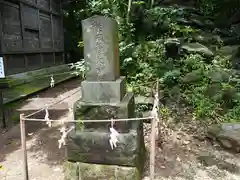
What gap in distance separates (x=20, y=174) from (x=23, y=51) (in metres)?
6.65

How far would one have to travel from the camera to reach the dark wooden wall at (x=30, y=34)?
26.4 ft

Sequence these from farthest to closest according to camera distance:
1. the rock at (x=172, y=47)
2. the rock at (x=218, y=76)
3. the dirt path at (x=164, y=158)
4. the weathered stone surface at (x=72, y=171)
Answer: the rock at (x=172, y=47), the rock at (x=218, y=76), the dirt path at (x=164, y=158), the weathered stone surface at (x=72, y=171)

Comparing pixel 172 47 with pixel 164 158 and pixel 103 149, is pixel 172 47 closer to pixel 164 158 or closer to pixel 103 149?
pixel 164 158

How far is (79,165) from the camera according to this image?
3.13 meters

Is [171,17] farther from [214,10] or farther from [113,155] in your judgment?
[113,155]

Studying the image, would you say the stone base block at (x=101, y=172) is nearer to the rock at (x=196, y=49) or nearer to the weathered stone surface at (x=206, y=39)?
the rock at (x=196, y=49)

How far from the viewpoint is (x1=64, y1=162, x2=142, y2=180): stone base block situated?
3.02m

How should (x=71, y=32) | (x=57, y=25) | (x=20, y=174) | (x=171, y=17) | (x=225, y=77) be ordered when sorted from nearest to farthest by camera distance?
(x=20, y=174) < (x=225, y=77) < (x=171, y=17) < (x=57, y=25) < (x=71, y=32)

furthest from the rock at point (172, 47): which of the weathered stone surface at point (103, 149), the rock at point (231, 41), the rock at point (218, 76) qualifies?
the weathered stone surface at point (103, 149)

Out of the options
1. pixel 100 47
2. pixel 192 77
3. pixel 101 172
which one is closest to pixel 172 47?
pixel 192 77

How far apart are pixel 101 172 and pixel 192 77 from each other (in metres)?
3.83

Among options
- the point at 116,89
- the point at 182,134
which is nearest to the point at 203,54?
the point at 182,134

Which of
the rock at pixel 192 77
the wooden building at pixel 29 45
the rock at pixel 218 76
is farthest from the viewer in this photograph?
the wooden building at pixel 29 45

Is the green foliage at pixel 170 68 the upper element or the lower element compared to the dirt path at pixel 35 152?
upper
